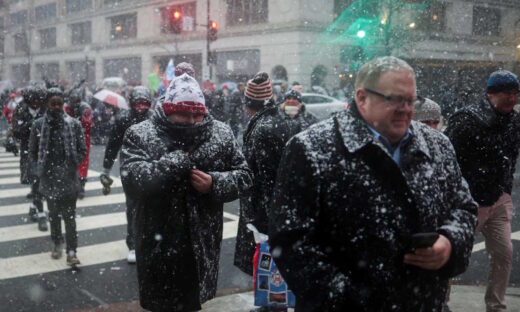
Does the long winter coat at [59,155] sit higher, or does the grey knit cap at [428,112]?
the grey knit cap at [428,112]

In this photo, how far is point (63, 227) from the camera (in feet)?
25.3

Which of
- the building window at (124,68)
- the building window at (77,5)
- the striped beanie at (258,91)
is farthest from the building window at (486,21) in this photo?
the striped beanie at (258,91)

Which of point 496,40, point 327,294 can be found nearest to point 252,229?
point 327,294

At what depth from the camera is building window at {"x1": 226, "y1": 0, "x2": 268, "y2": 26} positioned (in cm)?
3516

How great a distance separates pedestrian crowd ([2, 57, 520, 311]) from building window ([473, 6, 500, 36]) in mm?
38979

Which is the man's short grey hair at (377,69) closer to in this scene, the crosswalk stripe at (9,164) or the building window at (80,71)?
the crosswalk stripe at (9,164)

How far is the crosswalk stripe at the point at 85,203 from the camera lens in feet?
28.6

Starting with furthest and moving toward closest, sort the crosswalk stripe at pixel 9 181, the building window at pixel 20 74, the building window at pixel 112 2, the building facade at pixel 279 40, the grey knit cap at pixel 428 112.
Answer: the building window at pixel 20 74 < the building window at pixel 112 2 < the building facade at pixel 279 40 < the crosswalk stripe at pixel 9 181 < the grey knit cap at pixel 428 112

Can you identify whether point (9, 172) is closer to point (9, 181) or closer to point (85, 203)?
point (9, 181)

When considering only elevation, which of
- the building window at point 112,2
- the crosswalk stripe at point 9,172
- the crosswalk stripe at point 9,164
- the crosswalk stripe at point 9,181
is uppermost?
the building window at point 112,2

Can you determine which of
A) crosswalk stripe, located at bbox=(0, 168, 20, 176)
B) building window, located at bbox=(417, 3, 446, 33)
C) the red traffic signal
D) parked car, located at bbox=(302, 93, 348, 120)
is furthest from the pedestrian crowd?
building window, located at bbox=(417, 3, 446, 33)

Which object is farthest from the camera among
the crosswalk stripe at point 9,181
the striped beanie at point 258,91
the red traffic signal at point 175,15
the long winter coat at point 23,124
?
the red traffic signal at point 175,15

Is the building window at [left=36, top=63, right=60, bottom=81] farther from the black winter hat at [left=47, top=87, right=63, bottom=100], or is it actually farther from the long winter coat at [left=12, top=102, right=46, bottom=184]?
the black winter hat at [left=47, top=87, right=63, bottom=100]

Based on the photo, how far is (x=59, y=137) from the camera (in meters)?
6.03
